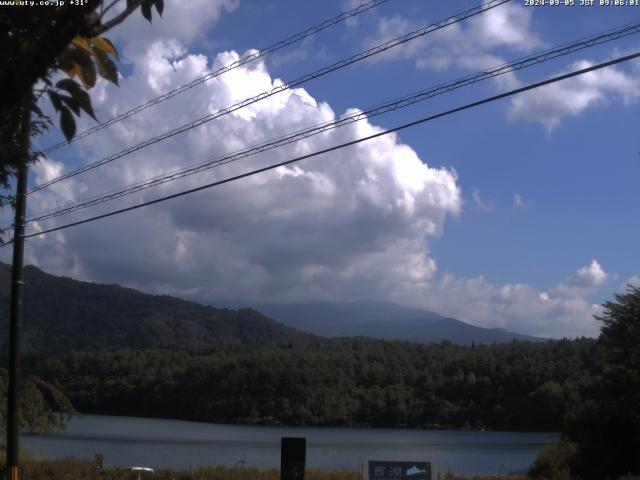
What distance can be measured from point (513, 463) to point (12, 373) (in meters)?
33.1

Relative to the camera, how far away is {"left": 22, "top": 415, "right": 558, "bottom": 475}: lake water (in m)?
39.3

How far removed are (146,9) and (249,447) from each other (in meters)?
48.1

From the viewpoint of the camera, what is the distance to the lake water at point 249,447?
129ft

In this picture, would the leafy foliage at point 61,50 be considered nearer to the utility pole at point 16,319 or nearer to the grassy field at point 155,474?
the utility pole at point 16,319

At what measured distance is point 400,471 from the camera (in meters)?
12.5

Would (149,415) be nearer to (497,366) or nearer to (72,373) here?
(72,373)

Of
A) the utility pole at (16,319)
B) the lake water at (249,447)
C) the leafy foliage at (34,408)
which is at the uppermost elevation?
the utility pole at (16,319)

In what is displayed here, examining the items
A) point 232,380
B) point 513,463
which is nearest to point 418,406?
point 232,380

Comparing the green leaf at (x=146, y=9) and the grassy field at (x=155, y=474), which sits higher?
the green leaf at (x=146, y=9)

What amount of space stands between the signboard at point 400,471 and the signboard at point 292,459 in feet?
3.63

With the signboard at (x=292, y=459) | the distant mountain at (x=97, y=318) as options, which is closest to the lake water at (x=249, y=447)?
the signboard at (x=292, y=459)

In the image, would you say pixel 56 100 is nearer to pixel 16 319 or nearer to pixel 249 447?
pixel 16 319

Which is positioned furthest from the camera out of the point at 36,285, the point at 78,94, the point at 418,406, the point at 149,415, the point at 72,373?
the point at 36,285

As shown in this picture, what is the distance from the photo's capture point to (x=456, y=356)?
9006 centimetres
